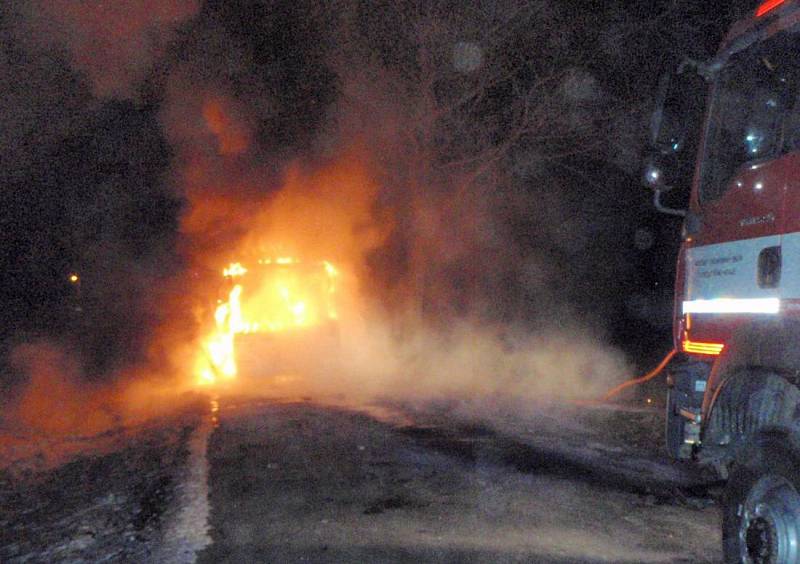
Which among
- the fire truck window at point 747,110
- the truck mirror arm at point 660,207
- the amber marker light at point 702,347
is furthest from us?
the truck mirror arm at point 660,207

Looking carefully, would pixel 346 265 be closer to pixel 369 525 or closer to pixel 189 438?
pixel 189 438

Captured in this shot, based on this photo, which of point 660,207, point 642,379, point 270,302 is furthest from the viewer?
point 270,302

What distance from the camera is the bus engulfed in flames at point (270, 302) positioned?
546 inches

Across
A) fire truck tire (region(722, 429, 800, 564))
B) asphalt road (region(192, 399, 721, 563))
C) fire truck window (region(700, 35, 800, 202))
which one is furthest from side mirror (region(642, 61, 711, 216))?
asphalt road (region(192, 399, 721, 563))

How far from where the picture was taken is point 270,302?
46.3 ft

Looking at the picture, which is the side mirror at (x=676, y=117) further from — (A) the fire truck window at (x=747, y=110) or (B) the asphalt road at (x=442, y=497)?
(B) the asphalt road at (x=442, y=497)

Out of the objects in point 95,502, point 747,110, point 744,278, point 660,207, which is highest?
point 747,110

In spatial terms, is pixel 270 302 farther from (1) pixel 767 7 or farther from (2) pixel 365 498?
(1) pixel 767 7

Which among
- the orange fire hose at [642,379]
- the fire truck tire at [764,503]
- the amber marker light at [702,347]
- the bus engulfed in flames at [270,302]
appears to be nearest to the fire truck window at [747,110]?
the amber marker light at [702,347]

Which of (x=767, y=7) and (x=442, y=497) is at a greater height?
(x=767, y=7)

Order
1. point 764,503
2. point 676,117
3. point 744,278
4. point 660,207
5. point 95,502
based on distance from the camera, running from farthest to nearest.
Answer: point 95,502 < point 660,207 < point 676,117 < point 744,278 < point 764,503

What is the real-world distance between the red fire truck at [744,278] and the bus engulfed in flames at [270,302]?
9.12 meters

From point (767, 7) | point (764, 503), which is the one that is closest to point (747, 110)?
point (767, 7)

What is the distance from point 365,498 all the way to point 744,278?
10.5 feet
